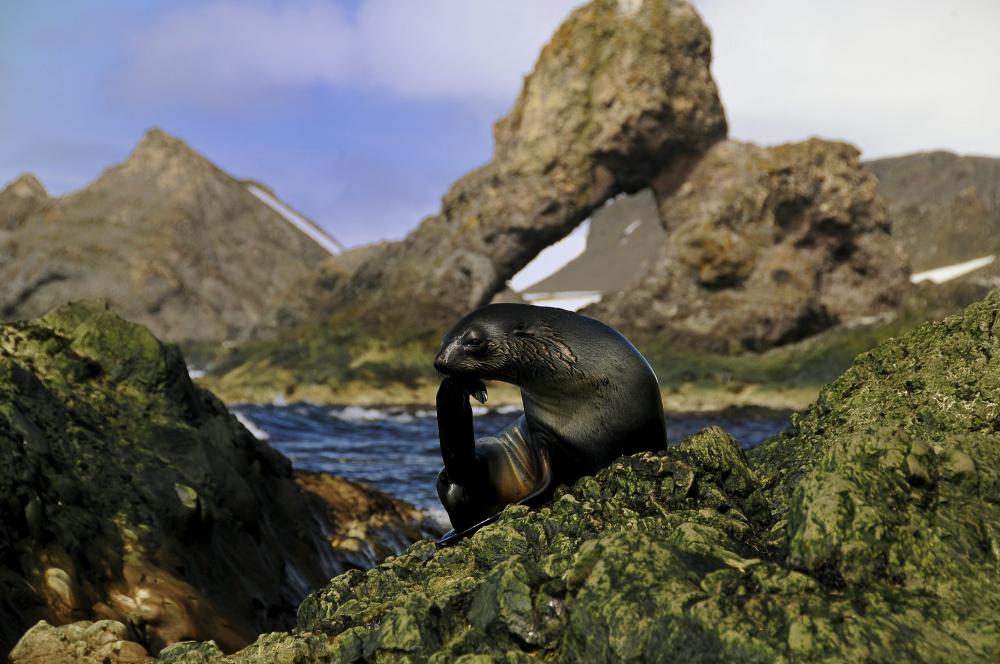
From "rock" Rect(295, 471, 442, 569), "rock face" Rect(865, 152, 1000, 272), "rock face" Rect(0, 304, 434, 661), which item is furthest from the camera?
"rock face" Rect(865, 152, 1000, 272)

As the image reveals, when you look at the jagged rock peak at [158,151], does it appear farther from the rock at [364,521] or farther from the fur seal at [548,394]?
the fur seal at [548,394]

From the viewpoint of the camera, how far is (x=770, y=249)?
32750 mm

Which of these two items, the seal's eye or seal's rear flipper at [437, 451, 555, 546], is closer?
seal's rear flipper at [437, 451, 555, 546]

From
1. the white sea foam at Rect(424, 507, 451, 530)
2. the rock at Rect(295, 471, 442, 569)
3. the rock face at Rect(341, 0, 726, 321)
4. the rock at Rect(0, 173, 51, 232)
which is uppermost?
the rock at Rect(0, 173, 51, 232)

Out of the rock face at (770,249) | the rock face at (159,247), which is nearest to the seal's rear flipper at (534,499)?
the rock face at (770,249)

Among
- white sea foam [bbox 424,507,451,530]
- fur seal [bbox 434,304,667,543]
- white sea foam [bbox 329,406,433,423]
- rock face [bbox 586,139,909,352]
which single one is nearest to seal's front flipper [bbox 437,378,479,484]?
fur seal [bbox 434,304,667,543]

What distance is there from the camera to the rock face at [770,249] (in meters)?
31.9

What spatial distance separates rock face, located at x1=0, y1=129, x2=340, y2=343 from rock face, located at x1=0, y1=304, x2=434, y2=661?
44481 mm

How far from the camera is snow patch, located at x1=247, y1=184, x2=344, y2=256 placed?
70062 millimetres

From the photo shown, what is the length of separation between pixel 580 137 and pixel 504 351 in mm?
31143

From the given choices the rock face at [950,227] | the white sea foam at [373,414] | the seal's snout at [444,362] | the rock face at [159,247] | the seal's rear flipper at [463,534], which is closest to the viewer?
the seal's rear flipper at [463,534]

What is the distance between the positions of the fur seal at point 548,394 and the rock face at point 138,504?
1613 mm

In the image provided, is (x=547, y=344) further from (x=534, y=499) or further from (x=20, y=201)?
(x=20, y=201)

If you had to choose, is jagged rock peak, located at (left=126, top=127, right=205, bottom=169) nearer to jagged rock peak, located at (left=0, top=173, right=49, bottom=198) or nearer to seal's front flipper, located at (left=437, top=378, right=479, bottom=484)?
jagged rock peak, located at (left=0, top=173, right=49, bottom=198)
